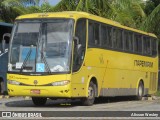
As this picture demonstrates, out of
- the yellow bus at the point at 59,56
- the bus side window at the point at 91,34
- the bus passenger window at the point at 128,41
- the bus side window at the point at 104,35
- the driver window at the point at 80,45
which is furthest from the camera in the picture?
the bus passenger window at the point at 128,41

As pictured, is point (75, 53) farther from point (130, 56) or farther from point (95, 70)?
point (130, 56)

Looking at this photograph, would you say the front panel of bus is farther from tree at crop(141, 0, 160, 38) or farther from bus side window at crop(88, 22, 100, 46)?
tree at crop(141, 0, 160, 38)

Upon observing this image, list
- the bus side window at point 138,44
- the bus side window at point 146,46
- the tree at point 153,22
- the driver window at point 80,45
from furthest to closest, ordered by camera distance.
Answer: the tree at point 153,22 → the bus side window at point 146,46 → the bus side window at point 138,44 → the driver window at point 80,45

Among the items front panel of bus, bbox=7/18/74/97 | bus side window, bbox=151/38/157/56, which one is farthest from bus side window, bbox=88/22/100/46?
bus side window, bbox=151/38/157/56

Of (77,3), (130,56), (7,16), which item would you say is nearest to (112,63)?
(130,56)

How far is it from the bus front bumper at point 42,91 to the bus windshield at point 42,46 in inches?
22.5

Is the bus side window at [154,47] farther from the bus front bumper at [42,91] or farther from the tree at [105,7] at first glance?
the bus front bumper at [42,91]

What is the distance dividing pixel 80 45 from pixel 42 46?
4.32 ft

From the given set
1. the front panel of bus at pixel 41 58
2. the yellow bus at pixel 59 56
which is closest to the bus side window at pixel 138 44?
the yellow bus at pixel 59 56

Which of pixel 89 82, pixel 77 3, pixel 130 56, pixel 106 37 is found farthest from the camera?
pixel 77 3

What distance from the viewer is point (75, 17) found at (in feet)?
58.9

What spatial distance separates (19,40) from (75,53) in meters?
2.08

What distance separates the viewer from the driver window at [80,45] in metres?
17.8

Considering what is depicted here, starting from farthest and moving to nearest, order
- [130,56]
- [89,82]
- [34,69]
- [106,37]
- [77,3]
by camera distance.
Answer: [77,3]
[130,56]
[106,37]
[89,82]
[34,69]
